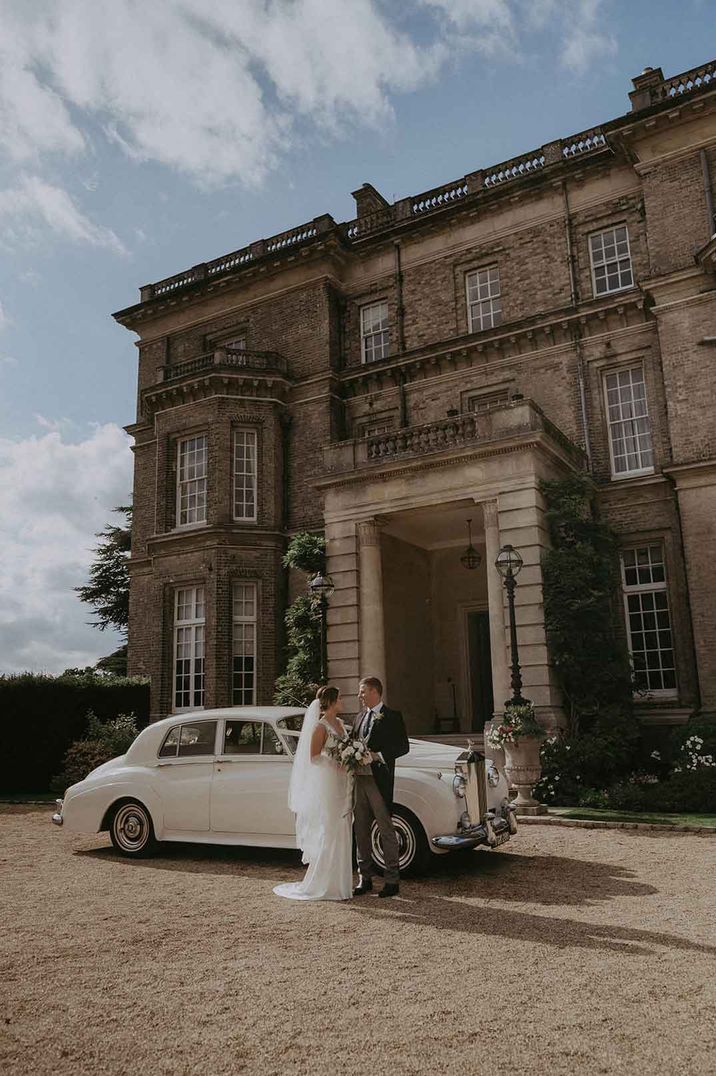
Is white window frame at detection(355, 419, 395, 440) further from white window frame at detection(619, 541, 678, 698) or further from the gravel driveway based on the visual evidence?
the gravel driveway

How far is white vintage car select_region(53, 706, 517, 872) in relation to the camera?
26.4 feet

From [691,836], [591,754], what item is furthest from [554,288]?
[691,836]

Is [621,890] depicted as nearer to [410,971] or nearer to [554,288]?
[410,971]

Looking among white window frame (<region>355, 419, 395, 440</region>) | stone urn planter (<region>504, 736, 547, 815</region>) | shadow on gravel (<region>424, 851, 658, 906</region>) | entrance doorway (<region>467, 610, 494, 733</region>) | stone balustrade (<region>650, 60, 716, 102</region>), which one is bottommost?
shadow on gravel (<region>424, 851, 658, 906</region>)

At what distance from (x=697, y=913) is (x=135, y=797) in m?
6.06

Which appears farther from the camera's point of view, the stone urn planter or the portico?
the portico

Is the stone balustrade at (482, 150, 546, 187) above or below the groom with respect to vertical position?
above

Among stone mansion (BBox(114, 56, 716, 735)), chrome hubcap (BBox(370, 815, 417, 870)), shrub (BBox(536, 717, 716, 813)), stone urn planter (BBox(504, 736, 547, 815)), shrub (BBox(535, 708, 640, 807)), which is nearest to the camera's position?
chrome hubcap (BBox(370, 815, 417, 870))

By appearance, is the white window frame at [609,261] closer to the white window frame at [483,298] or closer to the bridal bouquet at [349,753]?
the white window frame at [483,298]

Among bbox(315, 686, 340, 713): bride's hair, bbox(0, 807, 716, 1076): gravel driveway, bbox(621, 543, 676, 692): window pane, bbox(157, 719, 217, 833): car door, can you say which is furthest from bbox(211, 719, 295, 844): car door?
bbox(621, 543, 676, 692): window pane

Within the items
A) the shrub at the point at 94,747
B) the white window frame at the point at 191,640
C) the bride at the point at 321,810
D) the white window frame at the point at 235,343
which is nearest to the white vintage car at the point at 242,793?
the bride at the point at 321,810

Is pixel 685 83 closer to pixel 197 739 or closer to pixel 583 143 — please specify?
pixel 583 143

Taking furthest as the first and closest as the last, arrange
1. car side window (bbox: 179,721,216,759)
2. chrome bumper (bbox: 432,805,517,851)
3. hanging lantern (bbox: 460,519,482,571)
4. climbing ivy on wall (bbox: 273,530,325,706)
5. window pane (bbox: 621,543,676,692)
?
1. hanging lantern (bbox: 460,519,482,571)
2. climbing ivy on wall (bbox: 273,530,325,706)
3. window pane (bbox: 621,543,676,692)
4. car side window (bbox: 179,721,216,759)
5. chrome bumper (bbox: 432,805,517,851)

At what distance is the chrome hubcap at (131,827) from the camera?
943 centimetres
